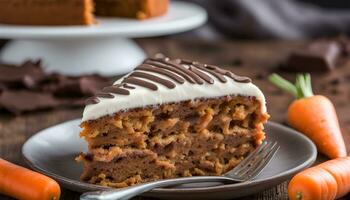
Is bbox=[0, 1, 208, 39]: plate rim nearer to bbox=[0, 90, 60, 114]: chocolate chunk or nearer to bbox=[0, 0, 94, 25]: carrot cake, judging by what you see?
bbox=[0, 0, 94, 25]: carrot cake

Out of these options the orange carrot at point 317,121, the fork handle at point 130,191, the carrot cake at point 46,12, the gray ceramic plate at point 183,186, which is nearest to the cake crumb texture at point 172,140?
the gray ceramic plate at point 183,186

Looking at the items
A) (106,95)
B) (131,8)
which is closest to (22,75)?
(131,8)

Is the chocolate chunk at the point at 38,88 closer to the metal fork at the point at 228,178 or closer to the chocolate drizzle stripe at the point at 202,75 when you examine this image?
the chocolate drizzle stripe at the point at 202,75

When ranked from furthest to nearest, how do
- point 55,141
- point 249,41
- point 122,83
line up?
point 249,41
point 55,141
point 122,83

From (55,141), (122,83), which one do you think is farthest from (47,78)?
(122,83)

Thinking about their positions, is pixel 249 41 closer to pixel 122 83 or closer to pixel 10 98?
pixel 10 98

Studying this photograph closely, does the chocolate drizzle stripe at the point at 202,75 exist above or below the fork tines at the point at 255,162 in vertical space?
above

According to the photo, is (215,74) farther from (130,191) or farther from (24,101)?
(24,101)
